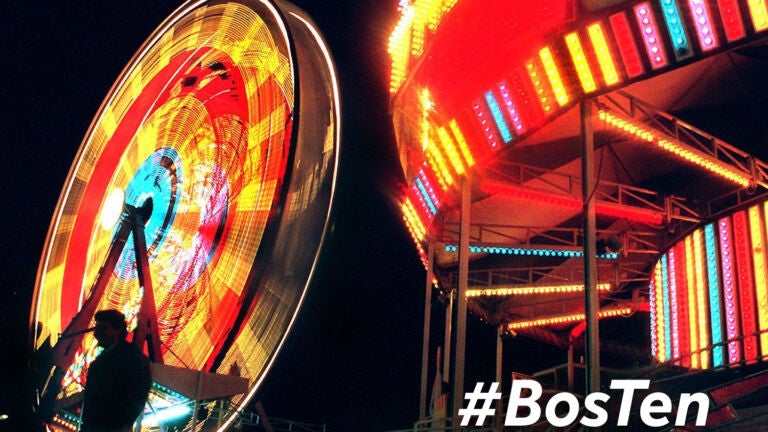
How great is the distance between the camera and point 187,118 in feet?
40.8

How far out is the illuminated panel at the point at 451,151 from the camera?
49.2 feet

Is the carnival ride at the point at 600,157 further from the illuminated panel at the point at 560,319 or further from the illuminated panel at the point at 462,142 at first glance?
the illuminated panel at the point at 560,319

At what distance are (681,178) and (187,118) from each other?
10.9 m

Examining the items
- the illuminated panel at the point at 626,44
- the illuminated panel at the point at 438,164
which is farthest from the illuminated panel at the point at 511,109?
the illuminated panel at the point at 438,164

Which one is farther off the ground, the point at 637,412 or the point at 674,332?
the point at 674,332

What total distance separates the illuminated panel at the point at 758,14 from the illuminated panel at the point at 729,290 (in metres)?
7.36

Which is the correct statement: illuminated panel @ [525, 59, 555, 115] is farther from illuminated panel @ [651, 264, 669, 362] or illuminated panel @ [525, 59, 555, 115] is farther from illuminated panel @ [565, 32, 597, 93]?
illuminated panel @ [651, 264, 669, 362]

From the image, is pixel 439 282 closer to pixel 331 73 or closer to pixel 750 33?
pixel 331 73

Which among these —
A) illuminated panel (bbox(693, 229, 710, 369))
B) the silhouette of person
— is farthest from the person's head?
illuminated panel (bbox(693, 229, 710, 369))

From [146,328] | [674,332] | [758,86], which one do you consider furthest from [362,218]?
[146,328]

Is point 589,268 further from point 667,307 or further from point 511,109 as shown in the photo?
point 667,307

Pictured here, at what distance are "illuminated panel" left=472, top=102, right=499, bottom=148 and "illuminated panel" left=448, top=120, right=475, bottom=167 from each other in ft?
2.39

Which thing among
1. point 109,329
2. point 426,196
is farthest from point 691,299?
point 109,329

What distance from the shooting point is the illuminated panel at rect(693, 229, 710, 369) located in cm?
1689
